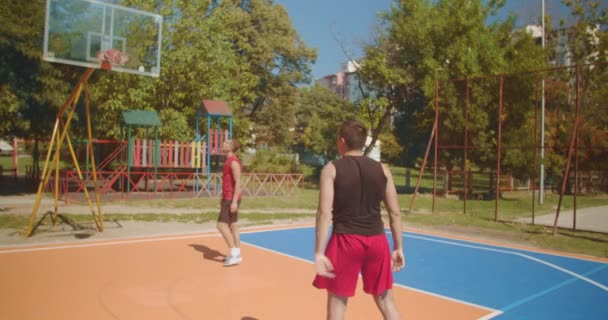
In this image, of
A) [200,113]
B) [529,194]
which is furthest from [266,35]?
[529,194]

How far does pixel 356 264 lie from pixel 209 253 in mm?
5418

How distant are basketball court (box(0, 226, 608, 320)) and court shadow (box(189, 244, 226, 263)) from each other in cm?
2

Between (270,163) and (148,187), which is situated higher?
(270,163)

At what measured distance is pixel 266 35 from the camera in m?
35.3

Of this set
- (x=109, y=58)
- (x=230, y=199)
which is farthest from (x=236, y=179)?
(x=109, y=58)

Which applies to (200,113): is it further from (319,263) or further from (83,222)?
(319,263)

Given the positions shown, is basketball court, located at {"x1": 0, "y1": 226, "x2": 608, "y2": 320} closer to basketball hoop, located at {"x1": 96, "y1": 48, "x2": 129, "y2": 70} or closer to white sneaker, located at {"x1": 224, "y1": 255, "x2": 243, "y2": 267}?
white sneaker, located at {"x1": 224, "y1": 255, "x2": 243, "y2": 267}

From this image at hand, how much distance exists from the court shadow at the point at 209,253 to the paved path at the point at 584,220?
1023 cm

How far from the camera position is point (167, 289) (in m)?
6.10

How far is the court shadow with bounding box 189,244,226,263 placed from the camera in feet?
26.6

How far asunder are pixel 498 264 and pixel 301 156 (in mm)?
51965

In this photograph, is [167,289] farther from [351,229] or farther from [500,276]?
[500,276]

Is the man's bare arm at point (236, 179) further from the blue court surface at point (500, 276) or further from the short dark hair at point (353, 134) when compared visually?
the short dark hair at point (353, 134)

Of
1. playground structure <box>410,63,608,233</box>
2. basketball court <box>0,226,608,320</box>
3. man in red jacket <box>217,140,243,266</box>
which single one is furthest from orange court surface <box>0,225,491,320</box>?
playground structure <box>410,63,608,233</box>
